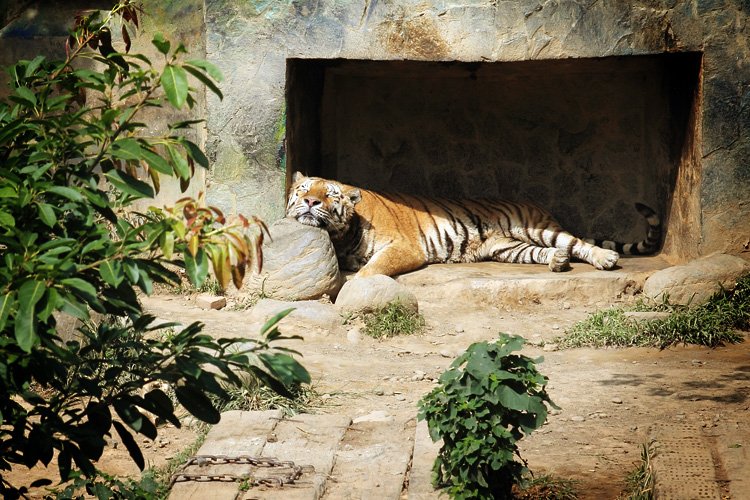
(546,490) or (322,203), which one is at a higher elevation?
(322,203)

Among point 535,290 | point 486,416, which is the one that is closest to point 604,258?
point 535,290

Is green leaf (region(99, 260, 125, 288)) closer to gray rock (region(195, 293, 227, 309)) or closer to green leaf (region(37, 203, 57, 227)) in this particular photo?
green leaf (region(37, 203, 57, 227))

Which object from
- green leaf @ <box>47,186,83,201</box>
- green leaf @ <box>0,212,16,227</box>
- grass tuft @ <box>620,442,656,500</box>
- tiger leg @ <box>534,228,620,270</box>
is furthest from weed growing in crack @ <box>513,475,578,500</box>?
tiger leg @ <box>534,228,620,270</box>


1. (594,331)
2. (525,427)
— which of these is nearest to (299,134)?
(594,331)

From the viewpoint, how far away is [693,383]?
5.73m

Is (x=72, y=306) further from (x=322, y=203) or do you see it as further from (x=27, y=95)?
(x=322, y=203)

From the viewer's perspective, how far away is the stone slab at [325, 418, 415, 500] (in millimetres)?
4270

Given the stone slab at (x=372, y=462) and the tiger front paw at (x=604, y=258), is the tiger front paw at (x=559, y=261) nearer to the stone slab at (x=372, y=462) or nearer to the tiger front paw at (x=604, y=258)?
the tiger front paw at (x=604, y=258)

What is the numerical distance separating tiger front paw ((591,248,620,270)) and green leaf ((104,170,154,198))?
19.3 feet

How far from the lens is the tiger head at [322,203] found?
8023 millimetres

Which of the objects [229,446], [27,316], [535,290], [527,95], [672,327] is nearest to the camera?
[27,316]

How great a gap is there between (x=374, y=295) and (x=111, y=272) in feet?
15.7

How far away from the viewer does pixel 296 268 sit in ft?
24.8

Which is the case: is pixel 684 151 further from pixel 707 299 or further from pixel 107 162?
pixel 107 162
